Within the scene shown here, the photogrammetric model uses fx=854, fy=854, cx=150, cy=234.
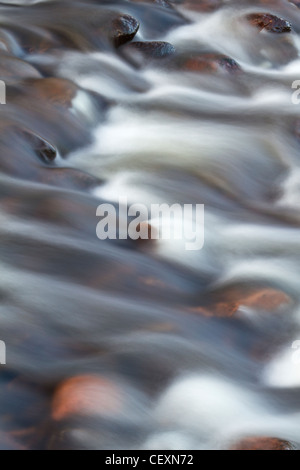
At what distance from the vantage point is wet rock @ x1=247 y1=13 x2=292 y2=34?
6.09 m

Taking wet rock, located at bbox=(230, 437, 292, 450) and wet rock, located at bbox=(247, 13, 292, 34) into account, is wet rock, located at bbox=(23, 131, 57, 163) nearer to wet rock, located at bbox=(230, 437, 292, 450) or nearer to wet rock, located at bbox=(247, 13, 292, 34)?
wet rock, located at bbox=(230, 437, 292, 450)

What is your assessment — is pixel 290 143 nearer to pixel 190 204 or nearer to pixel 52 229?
pixel 190 204

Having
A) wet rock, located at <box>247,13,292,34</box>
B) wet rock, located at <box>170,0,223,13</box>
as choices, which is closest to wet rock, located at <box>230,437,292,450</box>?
wet rock, located at <box>247,13,292,34</box>

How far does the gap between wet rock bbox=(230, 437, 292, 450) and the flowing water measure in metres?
0.03

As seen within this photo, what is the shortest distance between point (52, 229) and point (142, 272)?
16.4 inches

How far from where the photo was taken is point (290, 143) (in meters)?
4.55

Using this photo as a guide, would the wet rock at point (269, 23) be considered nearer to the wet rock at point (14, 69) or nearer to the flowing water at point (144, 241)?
the flowing water at point (144, 241)

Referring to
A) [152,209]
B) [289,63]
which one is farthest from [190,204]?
[289,63]

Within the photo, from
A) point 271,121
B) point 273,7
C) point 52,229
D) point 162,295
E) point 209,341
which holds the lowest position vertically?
point 209,341

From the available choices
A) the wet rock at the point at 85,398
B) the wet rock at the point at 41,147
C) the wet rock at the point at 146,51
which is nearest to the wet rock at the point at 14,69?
the wet rock at the point at 41,147

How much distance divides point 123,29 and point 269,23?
49.1 inches

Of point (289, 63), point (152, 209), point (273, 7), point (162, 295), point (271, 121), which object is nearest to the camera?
point (162, 295)

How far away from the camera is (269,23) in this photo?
241 inches

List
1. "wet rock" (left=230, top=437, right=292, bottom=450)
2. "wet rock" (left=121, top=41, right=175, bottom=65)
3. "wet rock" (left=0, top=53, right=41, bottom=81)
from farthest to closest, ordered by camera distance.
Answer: "wet rock" (left=121, top=41, right=175, bottom=65) < "wet rock" (left=0, top=53, right=41, bottom=81) < "wet rock" (left=230, top=437, right=292, bottom=450)
